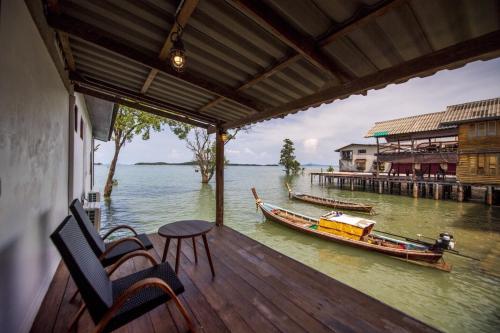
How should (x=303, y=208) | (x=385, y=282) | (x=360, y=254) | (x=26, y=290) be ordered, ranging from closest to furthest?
(x=26, y=290) → (x=385, y=282) → (x=360, y=254) → (x=303, y=208)

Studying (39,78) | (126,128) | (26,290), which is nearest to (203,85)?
(39,78)

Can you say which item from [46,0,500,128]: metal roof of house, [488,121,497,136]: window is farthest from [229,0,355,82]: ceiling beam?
[488,121,497,136]: window

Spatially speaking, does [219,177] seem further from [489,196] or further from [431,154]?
[489,196]

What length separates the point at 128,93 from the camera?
441 cm

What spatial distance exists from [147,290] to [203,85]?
2867 mm

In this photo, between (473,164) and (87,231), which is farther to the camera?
(473,164)

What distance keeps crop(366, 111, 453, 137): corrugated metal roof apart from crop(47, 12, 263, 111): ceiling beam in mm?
22443

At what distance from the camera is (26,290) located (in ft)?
6.68

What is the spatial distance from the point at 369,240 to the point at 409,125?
18.3 metres

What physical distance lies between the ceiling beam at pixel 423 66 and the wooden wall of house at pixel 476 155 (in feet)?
66.2

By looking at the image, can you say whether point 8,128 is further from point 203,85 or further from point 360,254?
point 360,254

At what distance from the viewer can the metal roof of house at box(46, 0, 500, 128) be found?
186 centimetres

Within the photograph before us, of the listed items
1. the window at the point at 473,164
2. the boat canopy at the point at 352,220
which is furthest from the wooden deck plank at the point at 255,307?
the window at the point at 473,164

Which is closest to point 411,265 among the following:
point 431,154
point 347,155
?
point 431,154
